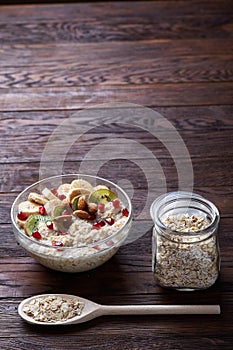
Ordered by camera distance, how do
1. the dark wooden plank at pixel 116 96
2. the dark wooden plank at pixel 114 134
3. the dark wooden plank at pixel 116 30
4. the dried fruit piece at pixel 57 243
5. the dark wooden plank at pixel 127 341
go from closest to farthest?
the dark wooden plank at pixel 127 341
the dried fruit piece at pixel 57 243
the dark wooden plank at pixel 114 134
the dark wooden plank at pixel 116 96
the dark wooden plank at pixel 116 30

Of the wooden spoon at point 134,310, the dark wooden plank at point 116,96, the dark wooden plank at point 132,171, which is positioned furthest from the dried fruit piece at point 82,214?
the dark wooden plank at point 116,96

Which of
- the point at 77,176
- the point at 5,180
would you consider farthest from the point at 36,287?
the point at 5,180

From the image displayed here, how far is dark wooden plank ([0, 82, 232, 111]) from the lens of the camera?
2428 mm

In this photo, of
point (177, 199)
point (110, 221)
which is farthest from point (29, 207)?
point (177, 199)

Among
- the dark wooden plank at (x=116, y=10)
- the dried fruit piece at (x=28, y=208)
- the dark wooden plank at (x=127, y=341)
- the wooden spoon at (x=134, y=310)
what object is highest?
the dark wooden plank at (x=116, y=10)

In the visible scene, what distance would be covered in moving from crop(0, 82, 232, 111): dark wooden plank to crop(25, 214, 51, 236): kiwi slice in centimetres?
75

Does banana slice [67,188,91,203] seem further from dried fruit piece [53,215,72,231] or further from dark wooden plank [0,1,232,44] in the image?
dark wooden plank [0,1,232,44]

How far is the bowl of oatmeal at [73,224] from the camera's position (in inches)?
65.5

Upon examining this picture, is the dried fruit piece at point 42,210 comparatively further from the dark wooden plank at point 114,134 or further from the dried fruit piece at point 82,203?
the dark wooden plank at point 114,134

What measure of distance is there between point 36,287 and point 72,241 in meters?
0.15

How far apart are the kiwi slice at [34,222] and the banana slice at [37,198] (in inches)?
2.2

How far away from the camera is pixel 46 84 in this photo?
2.55 metres

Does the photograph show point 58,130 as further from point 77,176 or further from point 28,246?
point 28,246

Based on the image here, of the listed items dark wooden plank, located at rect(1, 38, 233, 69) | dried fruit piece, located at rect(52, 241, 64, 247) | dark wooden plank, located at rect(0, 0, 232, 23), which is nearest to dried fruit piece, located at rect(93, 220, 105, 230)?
dried fruit piece, located at rect(52, 241, 64, 247)
